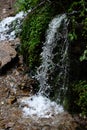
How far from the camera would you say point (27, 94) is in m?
6.15

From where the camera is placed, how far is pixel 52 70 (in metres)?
5.86

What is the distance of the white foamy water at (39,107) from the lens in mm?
5656

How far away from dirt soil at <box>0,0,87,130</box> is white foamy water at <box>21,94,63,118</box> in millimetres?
126

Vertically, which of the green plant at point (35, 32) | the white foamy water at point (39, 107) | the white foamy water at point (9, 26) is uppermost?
the white foamy water at point (9, 26)

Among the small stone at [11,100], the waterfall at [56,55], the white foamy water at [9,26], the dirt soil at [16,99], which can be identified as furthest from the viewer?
the white foamy water at [9,26]

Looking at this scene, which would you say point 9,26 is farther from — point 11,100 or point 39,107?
point 39,107

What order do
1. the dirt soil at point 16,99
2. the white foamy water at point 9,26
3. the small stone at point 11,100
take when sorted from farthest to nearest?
the white foamy water at point 9,26
the small stone at point 11,100
the dirt soil at point 16,99

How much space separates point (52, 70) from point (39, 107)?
70 cm

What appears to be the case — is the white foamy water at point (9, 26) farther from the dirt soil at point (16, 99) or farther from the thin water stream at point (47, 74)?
the thin water stream at point (47, 74)

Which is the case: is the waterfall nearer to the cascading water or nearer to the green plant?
the cascading water

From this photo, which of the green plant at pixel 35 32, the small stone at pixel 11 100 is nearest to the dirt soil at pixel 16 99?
the small stone at pixel 11 100

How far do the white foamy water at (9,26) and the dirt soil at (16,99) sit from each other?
1.19m

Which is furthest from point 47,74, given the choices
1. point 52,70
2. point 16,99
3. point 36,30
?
point 36,30

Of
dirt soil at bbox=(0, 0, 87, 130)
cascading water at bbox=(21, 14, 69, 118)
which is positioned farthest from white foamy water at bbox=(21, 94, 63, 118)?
dirt soil at bbox=(0, 0, 87, 130)
